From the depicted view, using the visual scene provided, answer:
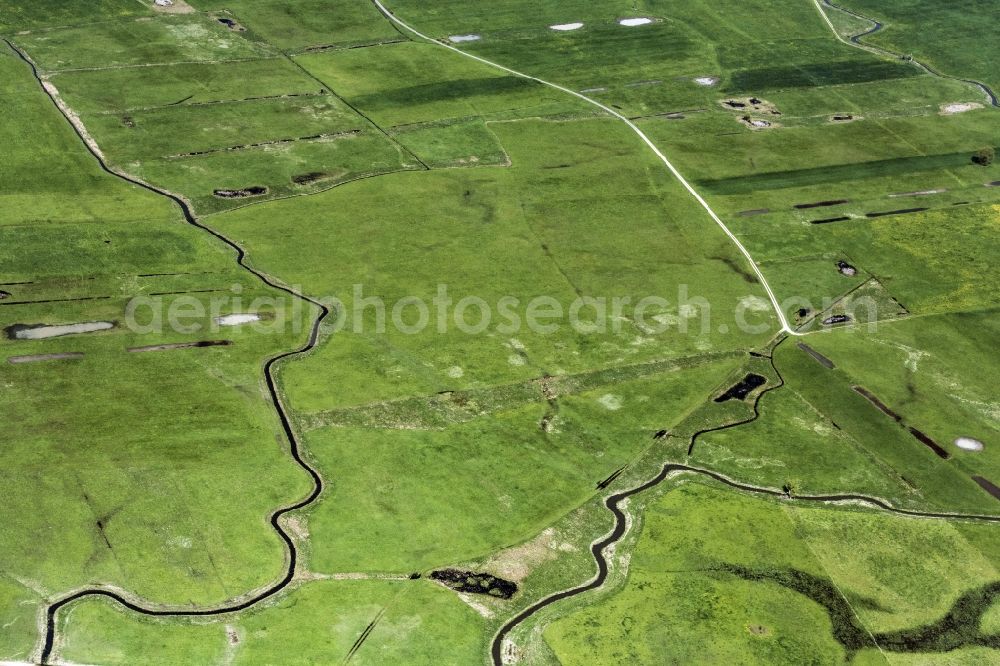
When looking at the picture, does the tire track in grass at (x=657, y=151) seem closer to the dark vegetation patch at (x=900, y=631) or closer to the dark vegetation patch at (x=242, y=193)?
the dark vegetation patch at (x=900, y=631)

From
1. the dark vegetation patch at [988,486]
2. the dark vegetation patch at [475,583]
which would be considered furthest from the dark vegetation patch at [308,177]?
the dark vegetation patch at [988,486]

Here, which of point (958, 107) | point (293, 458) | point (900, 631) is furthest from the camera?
point (958, 107)

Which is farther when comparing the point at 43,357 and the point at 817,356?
the point at 817,356

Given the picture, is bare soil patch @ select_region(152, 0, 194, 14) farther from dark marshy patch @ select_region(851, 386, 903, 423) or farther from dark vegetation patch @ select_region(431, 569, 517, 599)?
dark vegetation patch @ select_region(431, 569, 517, 599)

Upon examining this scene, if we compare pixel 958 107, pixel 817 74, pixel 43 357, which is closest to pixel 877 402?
pixel 43 357

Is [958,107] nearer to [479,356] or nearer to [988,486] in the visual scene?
[988,486]

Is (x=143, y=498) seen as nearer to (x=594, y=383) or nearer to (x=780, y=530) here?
(x=594, y=383)

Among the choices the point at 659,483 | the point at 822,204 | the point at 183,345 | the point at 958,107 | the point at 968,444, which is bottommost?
the point at 659,483

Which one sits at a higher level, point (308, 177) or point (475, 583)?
point (308, 177)
